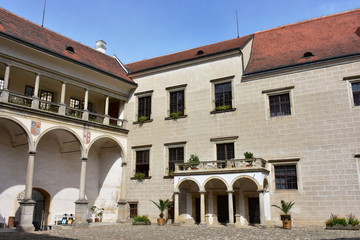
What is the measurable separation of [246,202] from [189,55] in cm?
1072

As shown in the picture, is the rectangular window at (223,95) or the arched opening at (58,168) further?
→ the arched opening at (58,168)

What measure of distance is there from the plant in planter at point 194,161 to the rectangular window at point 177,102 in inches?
124

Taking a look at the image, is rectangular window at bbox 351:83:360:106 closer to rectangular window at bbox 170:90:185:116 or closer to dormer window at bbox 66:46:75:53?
rectangular window at bbox 170:90:185:116

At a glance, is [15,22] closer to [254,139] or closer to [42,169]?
[42,169]

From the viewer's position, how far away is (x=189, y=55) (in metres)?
23.8

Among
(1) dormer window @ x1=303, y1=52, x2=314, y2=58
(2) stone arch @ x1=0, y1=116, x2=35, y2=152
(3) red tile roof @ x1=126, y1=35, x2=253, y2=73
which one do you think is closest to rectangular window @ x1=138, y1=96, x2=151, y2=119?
(3) red tile roof @ x1=126, y1=35, x2=253, y2=73

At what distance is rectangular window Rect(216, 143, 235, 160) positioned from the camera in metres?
19.5

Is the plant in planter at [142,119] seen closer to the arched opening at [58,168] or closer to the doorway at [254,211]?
the arched opening at [58,168]

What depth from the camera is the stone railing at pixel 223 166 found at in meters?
17.1

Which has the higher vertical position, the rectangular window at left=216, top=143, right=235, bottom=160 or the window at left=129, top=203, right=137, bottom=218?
the rectangular window at left=216, top=143, right=235, bottom=160

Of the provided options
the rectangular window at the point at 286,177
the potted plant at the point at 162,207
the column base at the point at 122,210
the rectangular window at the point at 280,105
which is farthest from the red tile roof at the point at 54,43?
the rectangular window at the point at 286,177

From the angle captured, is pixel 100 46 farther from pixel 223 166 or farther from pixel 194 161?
pixel 223 166

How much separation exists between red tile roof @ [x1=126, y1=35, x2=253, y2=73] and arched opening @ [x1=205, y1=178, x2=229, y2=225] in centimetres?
789

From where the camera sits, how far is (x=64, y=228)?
715 inches
